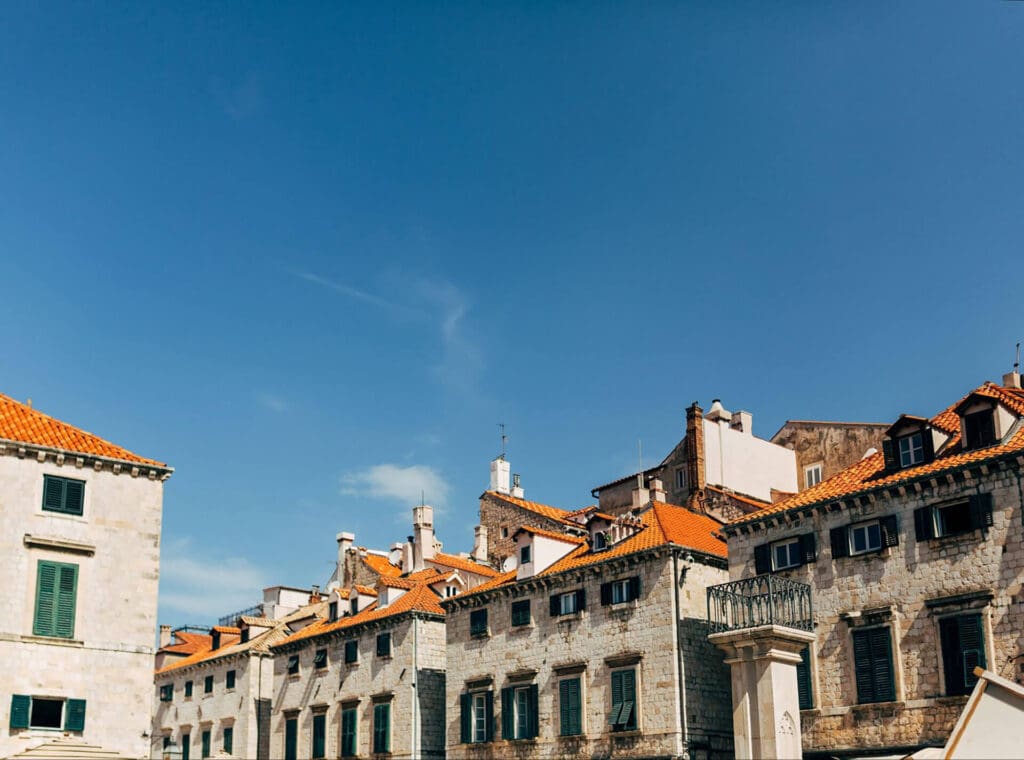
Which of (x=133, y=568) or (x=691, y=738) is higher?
(x=133, y=568)

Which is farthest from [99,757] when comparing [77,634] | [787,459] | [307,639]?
[787,459]

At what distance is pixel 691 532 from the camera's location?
147ft

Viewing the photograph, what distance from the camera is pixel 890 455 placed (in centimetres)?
3769

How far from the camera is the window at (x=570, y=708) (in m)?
42.9

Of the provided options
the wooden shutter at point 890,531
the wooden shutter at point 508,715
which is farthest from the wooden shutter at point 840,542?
the wooden shutter at point 508,715

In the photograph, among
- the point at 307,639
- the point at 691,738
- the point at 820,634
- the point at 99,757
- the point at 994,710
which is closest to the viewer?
the point at 994,710

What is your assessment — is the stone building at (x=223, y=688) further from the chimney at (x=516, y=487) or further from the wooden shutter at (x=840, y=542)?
the wooden shutter at (x=840, y=542)

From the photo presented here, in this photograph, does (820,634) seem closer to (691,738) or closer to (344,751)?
(691,738)

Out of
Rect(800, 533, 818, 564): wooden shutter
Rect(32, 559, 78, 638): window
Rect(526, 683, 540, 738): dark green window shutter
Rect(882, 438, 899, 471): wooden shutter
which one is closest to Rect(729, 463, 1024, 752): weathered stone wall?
Rect(800, 533, 818, 564): wooden shutter

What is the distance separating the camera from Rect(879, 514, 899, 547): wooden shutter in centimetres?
3584

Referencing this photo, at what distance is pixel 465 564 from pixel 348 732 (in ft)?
35.1

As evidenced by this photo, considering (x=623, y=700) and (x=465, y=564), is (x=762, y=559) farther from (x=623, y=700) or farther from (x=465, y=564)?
(x=465, y=564)

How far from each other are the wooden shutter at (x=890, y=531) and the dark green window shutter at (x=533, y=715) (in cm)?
1522

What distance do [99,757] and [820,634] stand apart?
21225 mm
